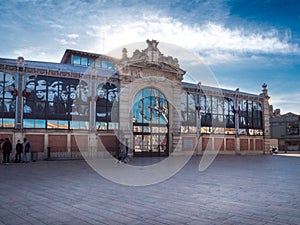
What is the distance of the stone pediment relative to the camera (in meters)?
28.8

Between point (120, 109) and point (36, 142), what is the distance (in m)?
8.22

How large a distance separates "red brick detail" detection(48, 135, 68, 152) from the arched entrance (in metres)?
7.02

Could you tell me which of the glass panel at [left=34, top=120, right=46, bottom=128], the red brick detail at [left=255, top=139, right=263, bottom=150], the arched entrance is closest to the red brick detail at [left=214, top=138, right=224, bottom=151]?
the red brick detail at [left=255, top=139, right=263, bottom=150]

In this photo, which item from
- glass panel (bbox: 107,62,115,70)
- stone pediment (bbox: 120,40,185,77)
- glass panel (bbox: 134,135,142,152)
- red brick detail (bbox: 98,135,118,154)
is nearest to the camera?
red brick detail (bbox: 98,135,118,154)

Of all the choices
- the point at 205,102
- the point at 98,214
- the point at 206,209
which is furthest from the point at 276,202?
the point at 205,102

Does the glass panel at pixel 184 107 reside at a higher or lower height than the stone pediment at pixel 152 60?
lower

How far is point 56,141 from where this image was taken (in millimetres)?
24281

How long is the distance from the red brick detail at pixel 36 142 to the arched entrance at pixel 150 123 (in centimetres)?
885

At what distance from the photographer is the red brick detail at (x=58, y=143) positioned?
24.1m

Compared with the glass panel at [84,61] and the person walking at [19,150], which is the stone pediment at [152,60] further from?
the person walking at [19,150]

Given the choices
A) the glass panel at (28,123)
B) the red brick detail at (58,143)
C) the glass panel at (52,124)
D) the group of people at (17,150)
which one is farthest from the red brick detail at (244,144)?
the group of people at (17,150)

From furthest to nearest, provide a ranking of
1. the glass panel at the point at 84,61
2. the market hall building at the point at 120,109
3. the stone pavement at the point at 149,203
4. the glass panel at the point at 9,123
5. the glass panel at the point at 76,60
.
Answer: the glass panel at the point at 84,61
the glass panel at the point at 76,60
the market hall building at the point at 120,109
the glass panel at the point at 9,123
the stone pavement at the point at 149,203

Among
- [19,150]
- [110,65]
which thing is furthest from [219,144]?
[19,150]

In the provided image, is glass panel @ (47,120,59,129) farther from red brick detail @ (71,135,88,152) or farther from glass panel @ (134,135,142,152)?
glass panel @ (134,135,142,152)
